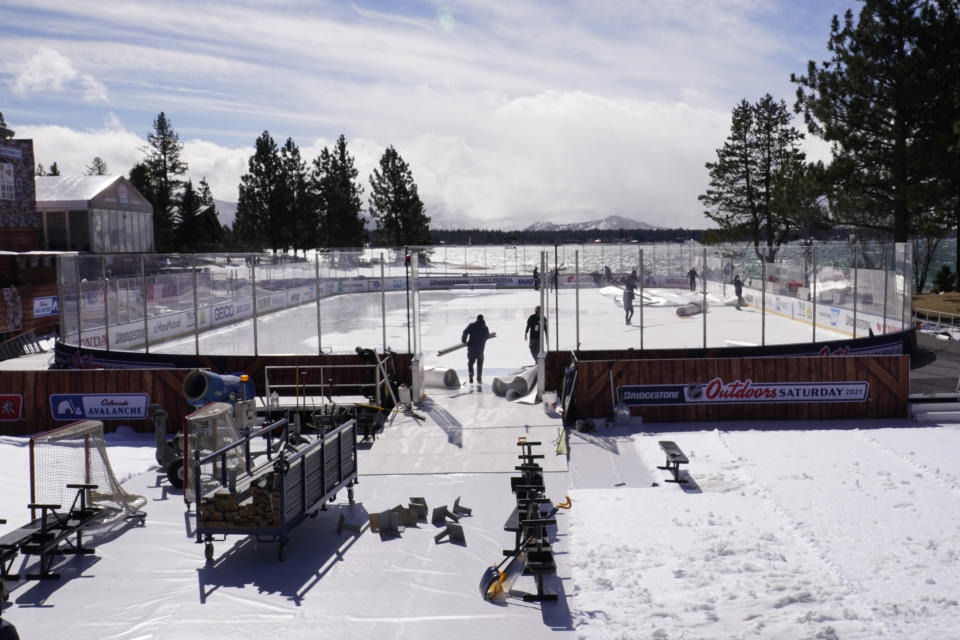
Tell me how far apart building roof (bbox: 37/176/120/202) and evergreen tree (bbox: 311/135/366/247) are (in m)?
33.2

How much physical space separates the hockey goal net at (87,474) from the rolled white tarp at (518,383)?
354 inches

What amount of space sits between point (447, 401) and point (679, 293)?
32427 millimetres

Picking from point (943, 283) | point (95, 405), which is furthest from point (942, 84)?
point (95, 405)

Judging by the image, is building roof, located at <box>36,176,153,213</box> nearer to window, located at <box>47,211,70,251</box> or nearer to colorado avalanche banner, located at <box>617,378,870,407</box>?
window, located at <box>47,211,70,251</box>

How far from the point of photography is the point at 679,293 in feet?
161

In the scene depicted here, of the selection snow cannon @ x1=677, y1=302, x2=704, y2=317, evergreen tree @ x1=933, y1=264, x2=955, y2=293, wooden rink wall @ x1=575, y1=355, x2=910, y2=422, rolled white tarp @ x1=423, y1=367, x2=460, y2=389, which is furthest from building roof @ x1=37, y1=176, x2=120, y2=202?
evergreen tree @ x1=933, y1=264, x2=955, y2=293

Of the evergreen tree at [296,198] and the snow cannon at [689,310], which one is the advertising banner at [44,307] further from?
the evergreen tree at [296,198]

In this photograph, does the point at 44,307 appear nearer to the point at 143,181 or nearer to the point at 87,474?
the point at 87,474

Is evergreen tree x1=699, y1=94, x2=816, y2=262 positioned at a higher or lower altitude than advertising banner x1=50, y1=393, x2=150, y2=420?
higher

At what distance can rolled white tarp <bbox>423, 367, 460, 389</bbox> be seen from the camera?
20.6m

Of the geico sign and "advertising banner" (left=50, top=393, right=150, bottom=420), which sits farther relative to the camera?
the geico sign

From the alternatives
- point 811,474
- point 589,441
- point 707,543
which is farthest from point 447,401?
point 707,543

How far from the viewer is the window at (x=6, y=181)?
3947cm

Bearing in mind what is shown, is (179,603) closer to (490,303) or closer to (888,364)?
(888,364)
